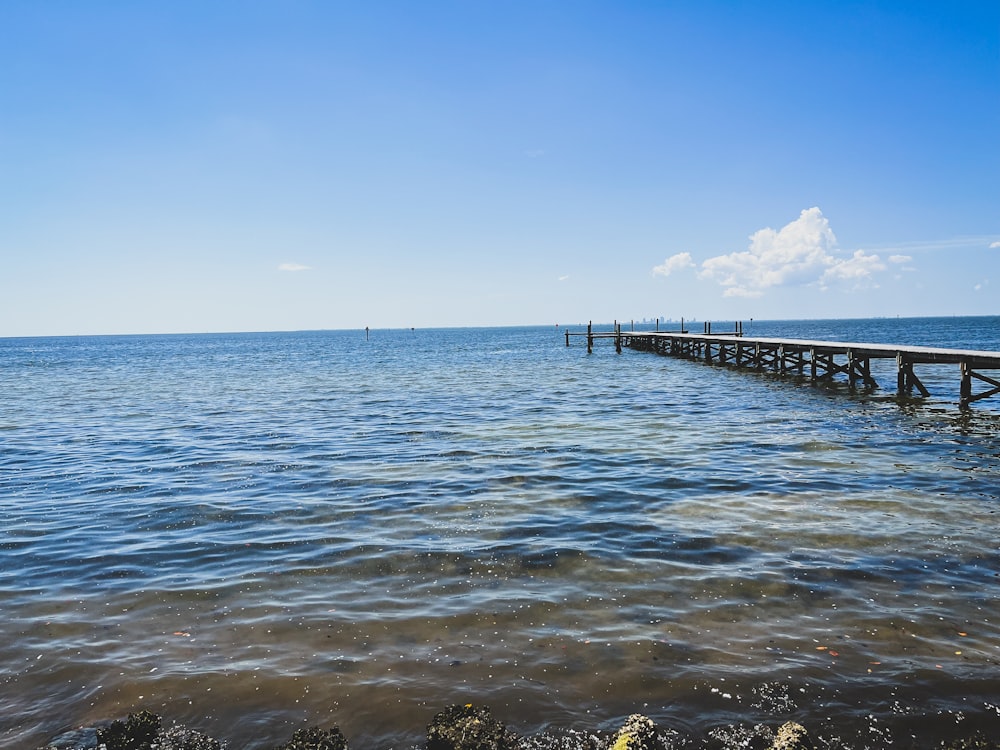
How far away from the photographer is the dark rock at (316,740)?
3852 mm

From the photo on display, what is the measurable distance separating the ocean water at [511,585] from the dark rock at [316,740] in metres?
0.19

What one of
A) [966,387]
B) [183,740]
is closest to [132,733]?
[183,740]

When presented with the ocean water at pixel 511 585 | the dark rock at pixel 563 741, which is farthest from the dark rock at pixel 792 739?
the dark rock at pixel 563 741

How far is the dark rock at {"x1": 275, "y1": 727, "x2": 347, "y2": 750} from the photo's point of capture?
3.85 metres

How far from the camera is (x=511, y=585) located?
680 centimetres

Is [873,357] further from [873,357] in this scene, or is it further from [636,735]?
[636,735]

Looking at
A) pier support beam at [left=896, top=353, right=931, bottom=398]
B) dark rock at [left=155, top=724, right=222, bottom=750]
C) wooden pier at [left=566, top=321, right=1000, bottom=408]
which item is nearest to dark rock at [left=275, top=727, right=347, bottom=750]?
dark rock at [left=155, top=724, right=222, bottom=750]

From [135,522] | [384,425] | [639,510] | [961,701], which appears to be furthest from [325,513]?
[384,425]

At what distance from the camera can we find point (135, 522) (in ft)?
31.1

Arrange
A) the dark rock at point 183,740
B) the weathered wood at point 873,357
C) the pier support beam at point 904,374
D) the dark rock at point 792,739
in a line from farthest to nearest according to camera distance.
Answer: the pier support beam at point 904,374 → the weathered wood at point 873,357 → the dark rock at point 183,740 → the dark rock at point 792,739

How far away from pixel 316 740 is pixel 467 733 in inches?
38.7

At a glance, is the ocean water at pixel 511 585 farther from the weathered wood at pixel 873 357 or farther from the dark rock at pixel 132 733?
the weathered wood at pixel 873 357

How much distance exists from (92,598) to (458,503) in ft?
16.8

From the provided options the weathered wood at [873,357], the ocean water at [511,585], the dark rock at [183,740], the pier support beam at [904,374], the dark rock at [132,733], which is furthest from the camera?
the pier support beam at [904,374]
